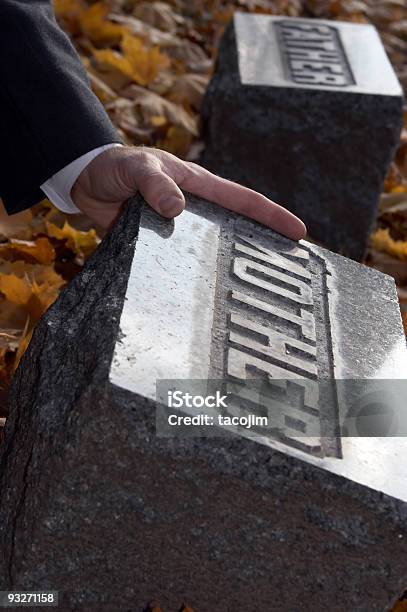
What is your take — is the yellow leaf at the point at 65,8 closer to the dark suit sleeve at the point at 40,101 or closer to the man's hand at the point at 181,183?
the dark suit sleeve at the point at 40,101

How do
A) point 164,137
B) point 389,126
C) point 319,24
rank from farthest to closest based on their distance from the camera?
point 319,24, point 164,137, point 389,126

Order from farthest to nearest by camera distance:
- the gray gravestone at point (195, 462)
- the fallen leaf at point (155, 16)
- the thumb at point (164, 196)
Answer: the fallen leaf at point (155, 16)
the thumb at point (164, 196)
the gray gravestone at point (195, 462)

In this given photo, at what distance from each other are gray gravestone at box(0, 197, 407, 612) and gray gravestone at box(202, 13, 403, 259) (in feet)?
4.81

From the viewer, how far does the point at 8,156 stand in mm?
1836

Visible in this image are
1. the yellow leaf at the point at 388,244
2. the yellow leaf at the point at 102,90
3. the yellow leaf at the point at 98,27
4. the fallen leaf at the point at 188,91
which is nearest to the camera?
the yellow leaf at the point at 388,244

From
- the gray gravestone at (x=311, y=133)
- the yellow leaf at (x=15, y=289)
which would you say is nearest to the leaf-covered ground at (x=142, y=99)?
the yellow leaf at (x=15, y=289)

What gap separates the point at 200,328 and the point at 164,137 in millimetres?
1866

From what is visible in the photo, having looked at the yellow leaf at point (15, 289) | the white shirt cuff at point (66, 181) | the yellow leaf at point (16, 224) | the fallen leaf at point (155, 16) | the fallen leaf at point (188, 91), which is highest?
the white shirt cuff at point (66, 181)

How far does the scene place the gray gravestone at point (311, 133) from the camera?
2.78 m

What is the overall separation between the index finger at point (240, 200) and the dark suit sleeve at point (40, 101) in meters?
0.18

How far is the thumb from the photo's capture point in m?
1.53

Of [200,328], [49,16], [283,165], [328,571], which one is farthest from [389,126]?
[328,571]

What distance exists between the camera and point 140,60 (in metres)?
3.25

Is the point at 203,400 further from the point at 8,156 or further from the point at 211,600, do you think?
the point at 8,156
